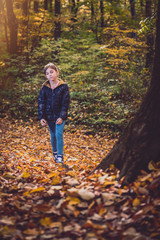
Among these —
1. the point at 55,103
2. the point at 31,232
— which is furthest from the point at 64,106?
the point at 31,232

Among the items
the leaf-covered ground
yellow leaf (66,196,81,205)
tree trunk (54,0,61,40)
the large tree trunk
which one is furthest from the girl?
tree trunk (54,0,61,40)

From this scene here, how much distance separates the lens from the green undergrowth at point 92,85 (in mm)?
9391

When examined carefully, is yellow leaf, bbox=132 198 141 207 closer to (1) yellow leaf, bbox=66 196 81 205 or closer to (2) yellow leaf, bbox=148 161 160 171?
(2) yellow leaf, bbox=148 161 160 171

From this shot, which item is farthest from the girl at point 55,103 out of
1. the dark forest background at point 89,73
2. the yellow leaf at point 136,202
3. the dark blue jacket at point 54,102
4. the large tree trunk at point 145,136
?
the dark forest background at point 89,73

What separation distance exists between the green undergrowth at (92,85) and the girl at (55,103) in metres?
4.53

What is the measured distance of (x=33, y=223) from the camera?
77.7 inches

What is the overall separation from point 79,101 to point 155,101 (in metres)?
8.38

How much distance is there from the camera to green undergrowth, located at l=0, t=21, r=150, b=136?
939 cm

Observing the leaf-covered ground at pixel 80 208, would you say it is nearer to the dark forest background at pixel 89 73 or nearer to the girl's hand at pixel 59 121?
the girl's hand at pixel 59 121

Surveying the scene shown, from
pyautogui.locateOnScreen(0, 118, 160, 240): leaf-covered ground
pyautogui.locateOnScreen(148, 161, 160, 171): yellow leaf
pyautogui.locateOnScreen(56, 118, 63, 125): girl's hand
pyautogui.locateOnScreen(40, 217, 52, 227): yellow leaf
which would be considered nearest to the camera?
pyautogui.locateOnScreen(0, 118, 160, 240): leaf-covered ground

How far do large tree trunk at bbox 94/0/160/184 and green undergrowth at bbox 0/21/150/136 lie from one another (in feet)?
19.2

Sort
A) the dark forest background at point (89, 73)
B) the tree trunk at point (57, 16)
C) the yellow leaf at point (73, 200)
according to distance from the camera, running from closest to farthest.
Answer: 1. the yellow leaf at point (73, 200)
2. the dark forest background at point (89, 73)
3. the tree trunk at point (57, 16)

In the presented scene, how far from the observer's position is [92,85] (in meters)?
11.1

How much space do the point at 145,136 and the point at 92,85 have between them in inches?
348
